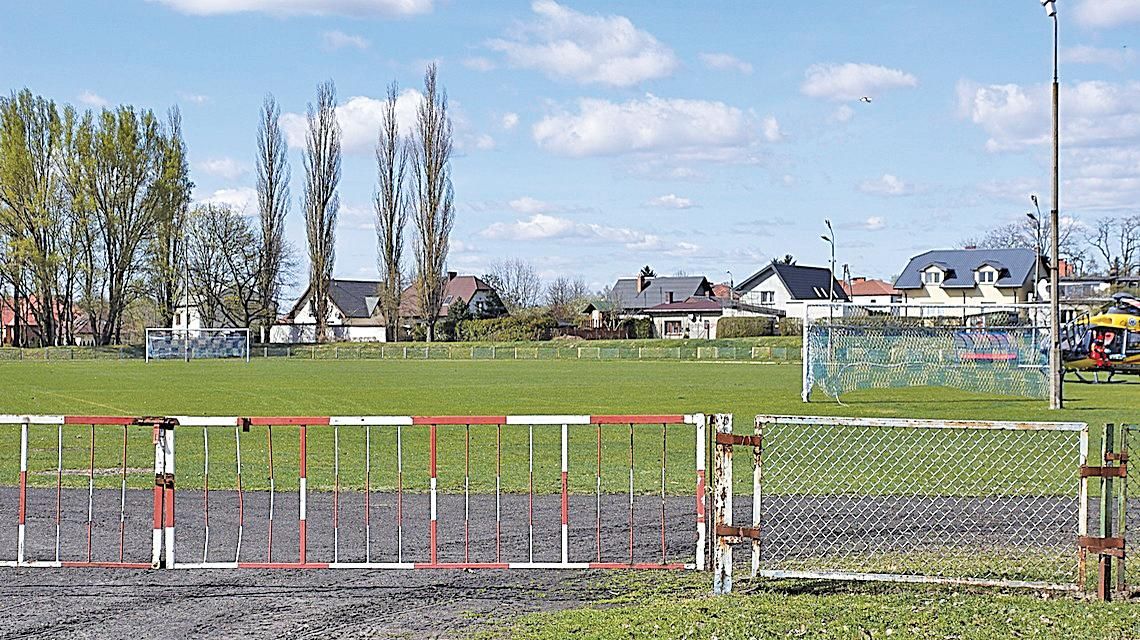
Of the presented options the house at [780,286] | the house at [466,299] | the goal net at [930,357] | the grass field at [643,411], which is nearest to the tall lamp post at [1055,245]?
the grass field at [643,411]

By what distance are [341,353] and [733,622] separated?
236 feet

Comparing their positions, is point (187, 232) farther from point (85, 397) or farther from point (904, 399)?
point (904, 399)

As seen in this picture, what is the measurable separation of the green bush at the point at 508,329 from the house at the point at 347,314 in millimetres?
20088

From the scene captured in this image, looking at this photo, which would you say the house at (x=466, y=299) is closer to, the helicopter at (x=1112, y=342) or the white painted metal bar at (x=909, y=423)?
the helicopter at (x=1112, y=342)

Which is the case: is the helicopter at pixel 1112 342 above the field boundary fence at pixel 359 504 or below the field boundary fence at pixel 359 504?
above

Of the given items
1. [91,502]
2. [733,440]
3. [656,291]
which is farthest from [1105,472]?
[656,291]

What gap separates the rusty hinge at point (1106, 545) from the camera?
7.34m

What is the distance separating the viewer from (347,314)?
12656 centimetres

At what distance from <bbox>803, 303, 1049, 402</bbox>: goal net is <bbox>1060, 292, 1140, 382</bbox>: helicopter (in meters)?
2.91

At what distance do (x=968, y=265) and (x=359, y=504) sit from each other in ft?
328

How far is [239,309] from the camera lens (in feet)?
300

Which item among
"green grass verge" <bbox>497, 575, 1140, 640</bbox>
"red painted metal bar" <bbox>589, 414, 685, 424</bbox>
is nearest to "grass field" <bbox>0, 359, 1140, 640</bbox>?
"green grass verge" <bbox>497, 575, 1140, 640</bbox>

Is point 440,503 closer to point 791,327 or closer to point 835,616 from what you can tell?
point 835,616

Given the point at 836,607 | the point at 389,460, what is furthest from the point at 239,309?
the point at 836,607
